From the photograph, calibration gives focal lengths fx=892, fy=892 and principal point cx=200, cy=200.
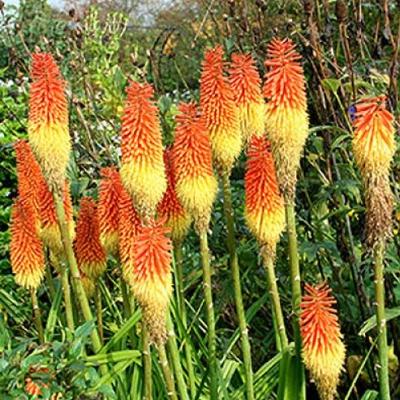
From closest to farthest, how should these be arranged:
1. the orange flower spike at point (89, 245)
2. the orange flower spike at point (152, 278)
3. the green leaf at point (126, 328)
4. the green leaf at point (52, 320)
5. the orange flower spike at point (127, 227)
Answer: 1. the orange flower spike at point (152, 278)
2. the orange flower spike at point (127, 227)
3. the green leaf at point (126, 328)
4. the orange flower spike at point (89, 245)
5. the green leaf at point (52, 320)

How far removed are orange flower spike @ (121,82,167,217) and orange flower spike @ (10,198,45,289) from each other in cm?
78

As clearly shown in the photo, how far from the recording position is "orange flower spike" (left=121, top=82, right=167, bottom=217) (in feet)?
8.58

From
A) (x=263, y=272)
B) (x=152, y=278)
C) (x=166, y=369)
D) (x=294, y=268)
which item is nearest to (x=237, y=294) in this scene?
(x=294, y=268)

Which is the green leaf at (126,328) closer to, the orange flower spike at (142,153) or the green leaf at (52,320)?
the green leaf at (52,320)

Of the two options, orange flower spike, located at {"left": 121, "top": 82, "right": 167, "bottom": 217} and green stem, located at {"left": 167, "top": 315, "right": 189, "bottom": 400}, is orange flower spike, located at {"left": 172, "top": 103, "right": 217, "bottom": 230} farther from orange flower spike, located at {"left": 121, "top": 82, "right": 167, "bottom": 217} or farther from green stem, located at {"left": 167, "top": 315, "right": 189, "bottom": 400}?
green stem, located at {"left": 167, "top": 315, "right": 189, "bottom": 400}

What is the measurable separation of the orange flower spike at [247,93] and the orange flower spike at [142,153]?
1.10 feet

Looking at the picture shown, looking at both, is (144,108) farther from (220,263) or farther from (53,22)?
(53,22)

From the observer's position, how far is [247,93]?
2873mm

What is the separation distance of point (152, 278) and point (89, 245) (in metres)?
0.80

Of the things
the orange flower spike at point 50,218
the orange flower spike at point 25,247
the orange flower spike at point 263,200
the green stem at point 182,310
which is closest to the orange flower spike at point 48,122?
the orange flower spike at point 50,218

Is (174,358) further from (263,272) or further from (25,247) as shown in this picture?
(263,272)

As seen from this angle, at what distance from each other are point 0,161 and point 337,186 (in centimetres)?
291

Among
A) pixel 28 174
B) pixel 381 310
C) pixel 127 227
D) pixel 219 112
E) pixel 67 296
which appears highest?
pixel 219 112

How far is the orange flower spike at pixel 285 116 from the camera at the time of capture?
8.52 feet
